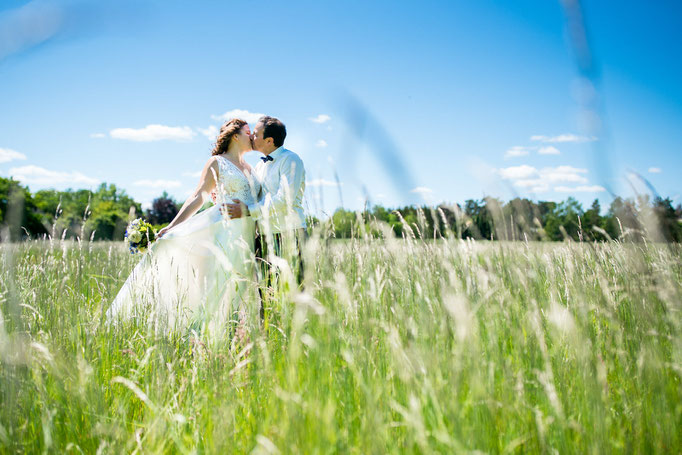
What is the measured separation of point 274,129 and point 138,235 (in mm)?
1928

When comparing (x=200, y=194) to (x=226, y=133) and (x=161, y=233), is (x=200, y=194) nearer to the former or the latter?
(x=161, y=233)

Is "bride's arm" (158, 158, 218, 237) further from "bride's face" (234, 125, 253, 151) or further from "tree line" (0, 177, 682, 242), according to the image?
"tree line" (0, 177, 682, 242)

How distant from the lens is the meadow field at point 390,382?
1420 millimetres

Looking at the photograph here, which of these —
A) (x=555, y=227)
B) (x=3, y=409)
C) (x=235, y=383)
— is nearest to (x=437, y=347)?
(x=235, y=383)

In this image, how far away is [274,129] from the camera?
4.48m

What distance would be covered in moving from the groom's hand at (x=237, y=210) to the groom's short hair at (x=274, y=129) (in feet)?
2.69

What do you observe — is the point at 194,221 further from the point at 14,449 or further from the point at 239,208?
the point at 14,449

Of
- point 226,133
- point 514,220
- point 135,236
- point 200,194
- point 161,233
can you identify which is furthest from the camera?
point 226,133

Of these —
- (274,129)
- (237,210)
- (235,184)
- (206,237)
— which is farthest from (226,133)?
(206,237)

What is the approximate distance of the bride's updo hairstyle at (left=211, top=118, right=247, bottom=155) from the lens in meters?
5.33

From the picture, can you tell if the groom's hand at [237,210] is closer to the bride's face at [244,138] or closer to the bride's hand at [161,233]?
the bride's hand at [161,233]

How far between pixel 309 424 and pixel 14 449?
4.55 feet

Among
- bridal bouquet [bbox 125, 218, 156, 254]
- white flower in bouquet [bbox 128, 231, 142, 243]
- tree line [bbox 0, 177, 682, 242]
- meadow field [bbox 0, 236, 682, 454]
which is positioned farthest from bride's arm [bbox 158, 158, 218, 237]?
meadow field [bbox 0, 236, 682, 454]

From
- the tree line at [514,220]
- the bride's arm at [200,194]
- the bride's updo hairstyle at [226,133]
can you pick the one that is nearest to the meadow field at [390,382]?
the tree line at [514,220]
